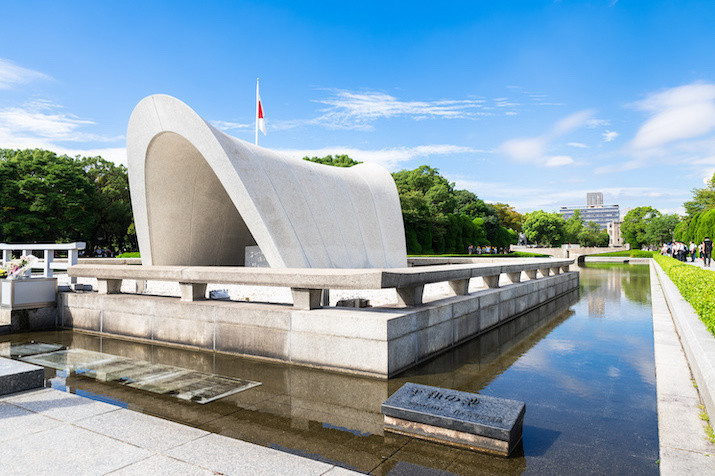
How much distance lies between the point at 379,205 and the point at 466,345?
513 inches

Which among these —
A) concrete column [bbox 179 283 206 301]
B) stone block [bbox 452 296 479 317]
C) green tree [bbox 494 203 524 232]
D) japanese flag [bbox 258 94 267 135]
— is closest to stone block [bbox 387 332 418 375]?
stone block [bbox 452 296 479 317]

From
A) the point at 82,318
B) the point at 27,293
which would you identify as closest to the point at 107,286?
the point at 82,318

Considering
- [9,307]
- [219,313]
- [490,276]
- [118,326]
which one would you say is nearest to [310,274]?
[219,313]

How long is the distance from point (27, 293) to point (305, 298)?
6.42 metres

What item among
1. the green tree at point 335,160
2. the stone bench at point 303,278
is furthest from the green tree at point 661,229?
the stone bench at point 303,278

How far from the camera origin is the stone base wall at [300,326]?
→ 5.73 meters

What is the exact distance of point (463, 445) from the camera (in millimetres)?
3668

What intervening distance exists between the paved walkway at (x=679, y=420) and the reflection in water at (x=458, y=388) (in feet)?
0.57

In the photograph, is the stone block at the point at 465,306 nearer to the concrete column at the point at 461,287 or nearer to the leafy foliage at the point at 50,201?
the concrete column at the point at 461,287

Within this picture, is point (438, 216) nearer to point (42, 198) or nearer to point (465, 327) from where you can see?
point (42, 198)

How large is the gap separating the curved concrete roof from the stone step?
729cm

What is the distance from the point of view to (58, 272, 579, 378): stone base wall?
573 cm

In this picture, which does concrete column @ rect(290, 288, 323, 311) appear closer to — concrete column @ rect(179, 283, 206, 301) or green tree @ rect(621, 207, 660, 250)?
concrete column @ rect(179, 283, 206, 301)

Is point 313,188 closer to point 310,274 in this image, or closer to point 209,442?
point 310,274
